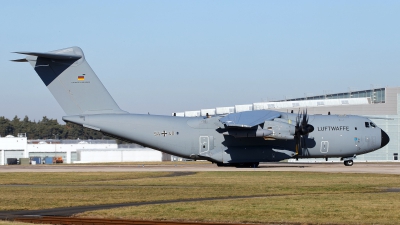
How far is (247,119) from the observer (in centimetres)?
4500

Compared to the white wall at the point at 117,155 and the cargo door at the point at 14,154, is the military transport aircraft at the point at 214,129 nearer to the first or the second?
the white wall at the point at 117,155

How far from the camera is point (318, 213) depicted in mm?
18703

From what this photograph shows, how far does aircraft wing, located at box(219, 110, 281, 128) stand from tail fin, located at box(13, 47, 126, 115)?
936cm

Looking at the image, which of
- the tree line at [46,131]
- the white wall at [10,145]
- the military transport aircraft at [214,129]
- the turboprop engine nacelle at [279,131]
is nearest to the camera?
the military transport aircraft at [214,129]

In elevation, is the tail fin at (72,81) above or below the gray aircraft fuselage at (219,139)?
above

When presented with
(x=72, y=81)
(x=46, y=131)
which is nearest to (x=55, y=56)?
(x=72, y=81)

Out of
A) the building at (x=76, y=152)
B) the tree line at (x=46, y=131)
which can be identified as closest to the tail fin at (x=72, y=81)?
the building at (x=76, y=152)

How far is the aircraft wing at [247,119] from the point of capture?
145ft

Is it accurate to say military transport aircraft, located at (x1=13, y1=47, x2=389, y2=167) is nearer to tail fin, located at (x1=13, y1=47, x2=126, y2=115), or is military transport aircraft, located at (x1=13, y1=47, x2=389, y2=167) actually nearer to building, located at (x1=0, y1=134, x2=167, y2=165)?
tail fin, located at (x1=13, y1=47, x2=126, y2=115)

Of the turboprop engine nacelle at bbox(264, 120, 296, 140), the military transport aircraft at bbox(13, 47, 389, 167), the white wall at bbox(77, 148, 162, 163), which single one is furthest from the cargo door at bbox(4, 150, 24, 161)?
the turboprop engine nacelle at bbox(264, 120, 296, 140)

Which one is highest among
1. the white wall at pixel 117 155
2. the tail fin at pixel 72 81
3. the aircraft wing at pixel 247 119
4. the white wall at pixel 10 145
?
the tail fin at pixel 72 81

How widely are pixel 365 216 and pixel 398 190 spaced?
384 inches

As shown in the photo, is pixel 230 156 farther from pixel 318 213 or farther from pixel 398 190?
pixel 318 213

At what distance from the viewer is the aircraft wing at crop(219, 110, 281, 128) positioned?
44.2m
